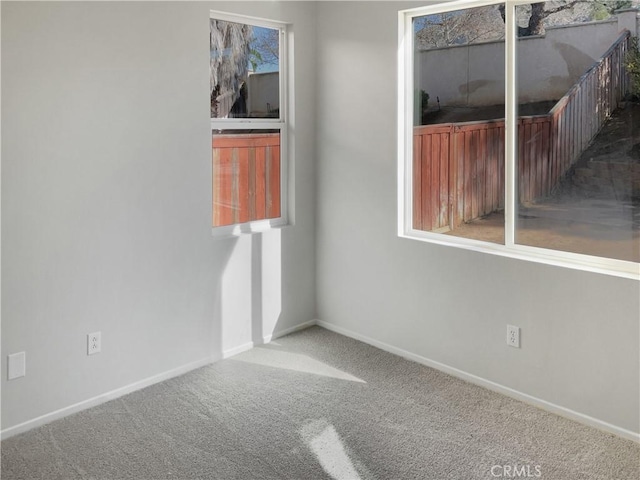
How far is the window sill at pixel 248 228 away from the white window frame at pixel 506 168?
2.74ft

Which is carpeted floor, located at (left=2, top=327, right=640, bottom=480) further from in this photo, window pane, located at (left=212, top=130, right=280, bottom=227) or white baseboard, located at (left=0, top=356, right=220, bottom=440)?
window pane, located at (left=212, top=130, right=280, bottom=227)

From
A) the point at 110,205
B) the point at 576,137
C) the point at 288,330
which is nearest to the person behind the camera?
the point at 576,137

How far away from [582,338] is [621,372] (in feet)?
0.72

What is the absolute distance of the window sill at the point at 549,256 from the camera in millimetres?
2758

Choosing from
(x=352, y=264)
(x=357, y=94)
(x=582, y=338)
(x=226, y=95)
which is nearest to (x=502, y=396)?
(x=582, y=338)

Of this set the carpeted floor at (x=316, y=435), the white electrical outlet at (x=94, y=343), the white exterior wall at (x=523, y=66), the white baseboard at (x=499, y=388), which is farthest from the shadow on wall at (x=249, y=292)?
the white exterior wall at (x=523, y=66)

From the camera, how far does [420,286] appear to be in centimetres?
354

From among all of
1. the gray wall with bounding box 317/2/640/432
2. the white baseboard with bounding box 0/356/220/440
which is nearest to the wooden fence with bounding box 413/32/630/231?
the gray wall with bounding box 317/2/640/432

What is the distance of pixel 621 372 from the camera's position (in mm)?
2701

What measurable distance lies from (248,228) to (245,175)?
34cm

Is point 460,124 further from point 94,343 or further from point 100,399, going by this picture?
point 100,399

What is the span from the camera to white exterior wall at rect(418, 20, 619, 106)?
2.83 meters

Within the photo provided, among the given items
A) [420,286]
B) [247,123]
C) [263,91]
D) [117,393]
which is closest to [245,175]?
[247,123]

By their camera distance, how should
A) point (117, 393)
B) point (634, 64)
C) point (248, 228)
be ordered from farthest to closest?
point (248, 228)
point (117, 393)
point (634, 64)
